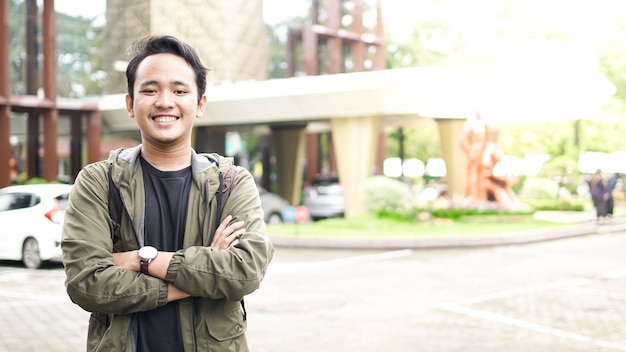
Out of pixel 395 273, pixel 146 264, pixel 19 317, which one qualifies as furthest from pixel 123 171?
pixel 395 273

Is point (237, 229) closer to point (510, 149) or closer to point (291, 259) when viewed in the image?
point (291, 259)

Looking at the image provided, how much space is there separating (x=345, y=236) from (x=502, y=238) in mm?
3385

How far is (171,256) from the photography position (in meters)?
2.66

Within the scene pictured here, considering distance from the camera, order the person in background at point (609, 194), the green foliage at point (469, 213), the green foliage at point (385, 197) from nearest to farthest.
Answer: the green foliage at point (469, 213), the green foliage at point (385, 197), the person in background at point (609, 194)

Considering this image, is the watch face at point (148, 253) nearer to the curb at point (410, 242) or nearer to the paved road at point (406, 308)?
the paved road at point (406, 308)

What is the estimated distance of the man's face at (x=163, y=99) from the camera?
2711 mm

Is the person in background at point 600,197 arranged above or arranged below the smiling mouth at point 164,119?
below

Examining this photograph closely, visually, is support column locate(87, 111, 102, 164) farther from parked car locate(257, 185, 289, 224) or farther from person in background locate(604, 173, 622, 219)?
person in background locate(604, 173, 622, 219)

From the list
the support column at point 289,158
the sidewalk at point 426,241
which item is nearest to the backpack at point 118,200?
the sidewalk at point 426,241

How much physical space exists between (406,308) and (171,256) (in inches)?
257

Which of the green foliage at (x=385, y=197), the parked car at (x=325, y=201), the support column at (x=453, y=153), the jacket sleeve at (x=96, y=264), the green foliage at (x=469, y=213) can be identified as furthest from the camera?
the support column at (x=453, y=153)

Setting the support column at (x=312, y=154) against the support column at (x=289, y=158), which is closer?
the support column at (x=289, y=158)

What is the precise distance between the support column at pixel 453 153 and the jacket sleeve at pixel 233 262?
82.9 ft

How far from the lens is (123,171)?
2693 millimetres
